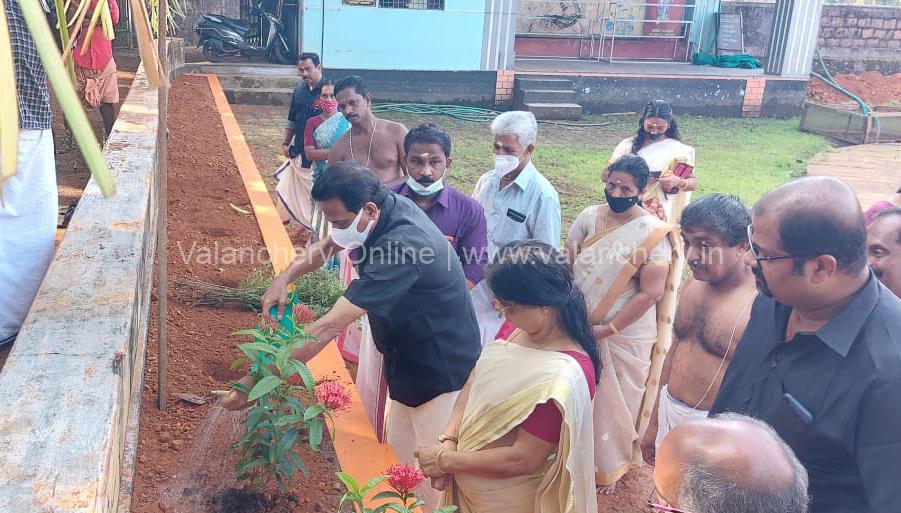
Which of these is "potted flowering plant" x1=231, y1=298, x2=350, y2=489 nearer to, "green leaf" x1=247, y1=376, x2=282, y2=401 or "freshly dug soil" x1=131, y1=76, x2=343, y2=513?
"green leaf" x1=247, y1=376, x2=282, y2=401

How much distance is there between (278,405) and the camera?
2924 millimetres

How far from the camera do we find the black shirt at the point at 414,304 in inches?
115

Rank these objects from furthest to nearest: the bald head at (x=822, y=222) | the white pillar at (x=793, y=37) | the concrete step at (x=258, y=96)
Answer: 1. the white pillar at (x=793, y=37)
2. the concrete step at (x=258, y=96)
3. the bald head at (x=822, y=222)

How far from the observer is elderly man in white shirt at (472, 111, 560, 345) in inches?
164

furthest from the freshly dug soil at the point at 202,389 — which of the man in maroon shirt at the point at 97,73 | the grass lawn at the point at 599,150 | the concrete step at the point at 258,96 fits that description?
the concrete step at the point at 258,96

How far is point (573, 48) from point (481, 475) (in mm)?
17168

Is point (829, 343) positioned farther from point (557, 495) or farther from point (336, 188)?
point (336, 188)

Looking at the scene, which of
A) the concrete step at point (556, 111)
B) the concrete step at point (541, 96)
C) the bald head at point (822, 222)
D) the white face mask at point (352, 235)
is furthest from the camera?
the concrete step at point (541, 96)

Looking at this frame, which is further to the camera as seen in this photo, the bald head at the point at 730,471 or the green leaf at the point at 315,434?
the green leaf at the point at 315,434

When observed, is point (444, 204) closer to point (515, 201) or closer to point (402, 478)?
point (515, 201)

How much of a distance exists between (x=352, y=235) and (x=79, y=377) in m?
1.19

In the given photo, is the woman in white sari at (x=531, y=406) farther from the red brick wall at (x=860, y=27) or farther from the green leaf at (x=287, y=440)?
the red brick wall at (x=860, y=27)

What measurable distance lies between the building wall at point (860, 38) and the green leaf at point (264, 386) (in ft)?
75.6

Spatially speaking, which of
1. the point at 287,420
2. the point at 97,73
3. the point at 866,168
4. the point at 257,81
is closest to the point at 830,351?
the point at 287,420
